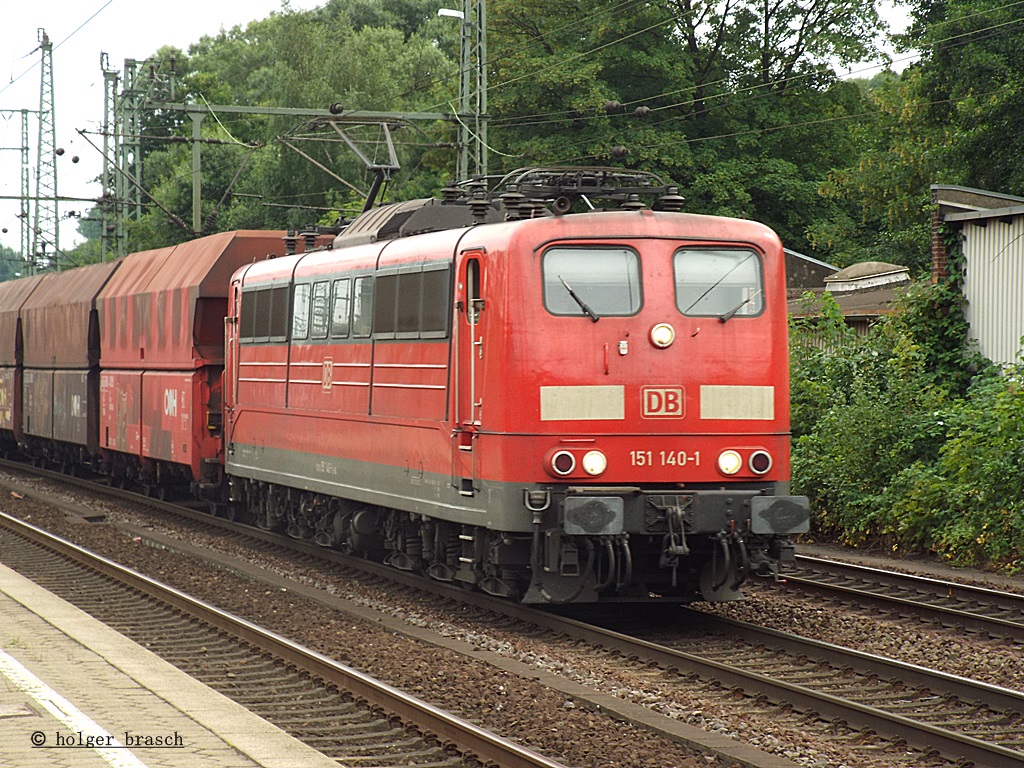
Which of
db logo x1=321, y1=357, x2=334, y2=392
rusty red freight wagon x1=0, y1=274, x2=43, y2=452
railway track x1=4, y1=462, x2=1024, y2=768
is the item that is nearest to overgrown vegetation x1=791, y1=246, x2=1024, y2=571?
railway track x1=4, y1=462, x2=1024, y2=768

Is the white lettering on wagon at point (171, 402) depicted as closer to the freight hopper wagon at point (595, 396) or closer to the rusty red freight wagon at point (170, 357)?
the rusty red freight wagon at point (170, 357)

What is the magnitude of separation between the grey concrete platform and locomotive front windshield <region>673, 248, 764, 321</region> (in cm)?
480

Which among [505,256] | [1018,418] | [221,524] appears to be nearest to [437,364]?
[505,256]

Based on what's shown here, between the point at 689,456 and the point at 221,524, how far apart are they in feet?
32.4

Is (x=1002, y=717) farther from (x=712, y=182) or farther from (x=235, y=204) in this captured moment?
(x=235, y=204)

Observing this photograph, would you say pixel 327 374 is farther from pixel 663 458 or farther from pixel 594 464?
pixel 663 458

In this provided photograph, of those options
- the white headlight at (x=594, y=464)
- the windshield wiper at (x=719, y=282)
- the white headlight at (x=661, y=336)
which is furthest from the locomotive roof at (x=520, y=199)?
the white headlight at (x=594, y=464)

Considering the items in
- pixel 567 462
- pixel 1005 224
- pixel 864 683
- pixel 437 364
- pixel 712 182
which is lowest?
pixel 864 683

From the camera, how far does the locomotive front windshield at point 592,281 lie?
1135 cm

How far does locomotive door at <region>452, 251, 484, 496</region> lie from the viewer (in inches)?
459

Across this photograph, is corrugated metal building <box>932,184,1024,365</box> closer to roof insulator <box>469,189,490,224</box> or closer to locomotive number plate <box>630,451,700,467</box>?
roof insulator <box>469,189,490,224</box>

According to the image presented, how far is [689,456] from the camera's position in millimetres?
11422

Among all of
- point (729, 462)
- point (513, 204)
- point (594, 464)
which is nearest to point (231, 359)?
point (513, 204)

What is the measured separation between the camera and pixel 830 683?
9508mm
